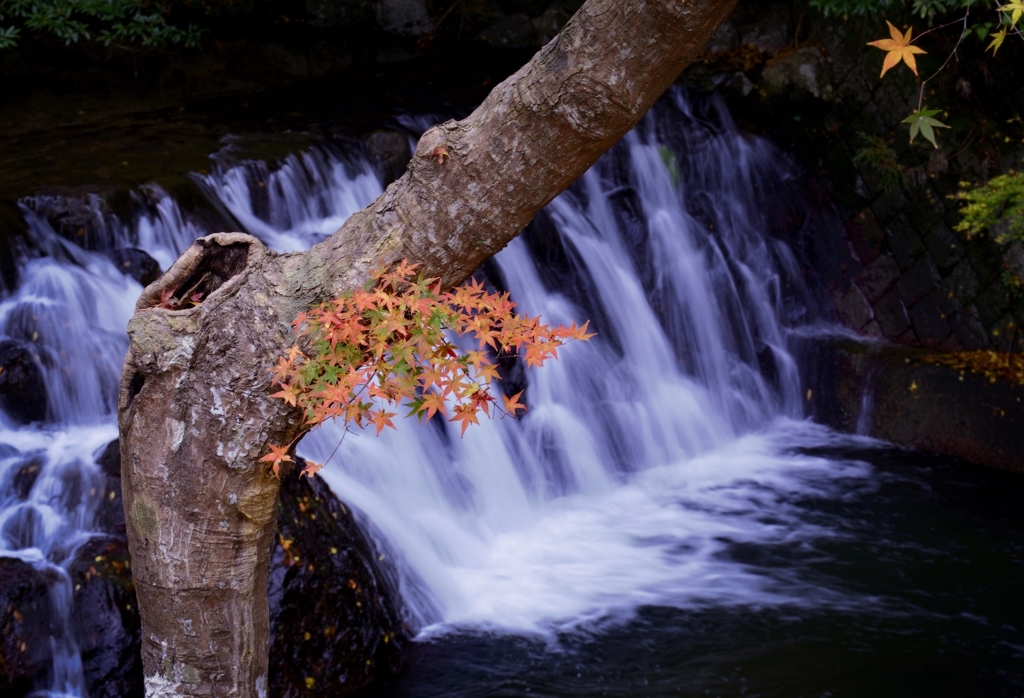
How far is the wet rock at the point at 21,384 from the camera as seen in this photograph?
4.44 meters

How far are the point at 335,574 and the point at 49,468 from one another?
1.35m

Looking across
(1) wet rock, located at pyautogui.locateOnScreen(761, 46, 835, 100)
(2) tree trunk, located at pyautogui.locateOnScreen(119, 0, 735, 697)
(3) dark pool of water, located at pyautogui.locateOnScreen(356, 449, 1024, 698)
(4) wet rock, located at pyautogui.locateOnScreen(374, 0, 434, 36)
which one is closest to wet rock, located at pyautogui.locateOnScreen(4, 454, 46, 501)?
(3) dark pool of water, located at pyautogui.locateOnScreen(356, 449, 1024, 698)

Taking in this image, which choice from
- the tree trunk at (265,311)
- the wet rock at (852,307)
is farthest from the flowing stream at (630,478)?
the tree trunk at (265,311)

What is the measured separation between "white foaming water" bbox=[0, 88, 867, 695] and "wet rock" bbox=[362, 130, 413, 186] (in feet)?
0.71

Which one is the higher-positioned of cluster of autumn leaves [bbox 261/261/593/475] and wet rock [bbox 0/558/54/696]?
cluster of autumn leaves [bbox 261/261/593/475]

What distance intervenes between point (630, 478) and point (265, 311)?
14.5ft

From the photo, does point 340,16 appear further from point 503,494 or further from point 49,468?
point 49,468

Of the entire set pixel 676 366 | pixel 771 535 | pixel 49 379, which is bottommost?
pixel 771 535

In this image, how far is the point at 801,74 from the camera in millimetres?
8164

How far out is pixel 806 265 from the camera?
26.3 feet

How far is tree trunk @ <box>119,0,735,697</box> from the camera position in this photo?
219cm

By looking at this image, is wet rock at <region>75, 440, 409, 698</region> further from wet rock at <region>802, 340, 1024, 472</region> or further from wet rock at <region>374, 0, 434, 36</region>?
wet rock at <region>374, 0, 434, 36</region>

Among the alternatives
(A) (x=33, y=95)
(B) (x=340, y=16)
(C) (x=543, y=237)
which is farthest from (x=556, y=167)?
(B) (x=340, y=16)

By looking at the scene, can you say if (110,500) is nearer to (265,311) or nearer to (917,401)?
(265,311)
